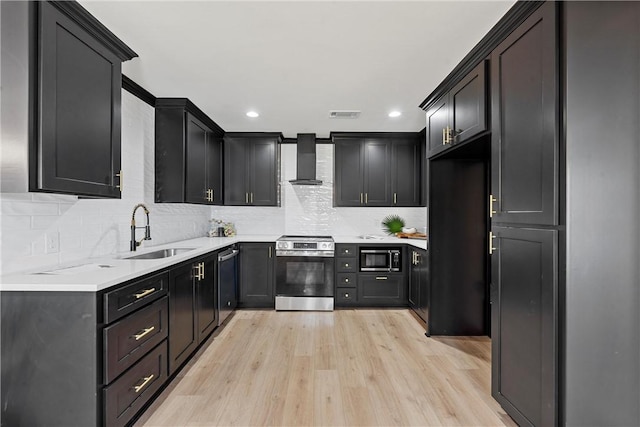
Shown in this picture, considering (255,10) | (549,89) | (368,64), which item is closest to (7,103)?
(255,10)

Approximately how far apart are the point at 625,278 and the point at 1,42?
10.4 feet

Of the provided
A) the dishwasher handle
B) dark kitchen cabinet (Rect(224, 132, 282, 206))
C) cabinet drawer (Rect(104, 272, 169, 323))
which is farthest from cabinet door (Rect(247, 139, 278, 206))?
cabinet drawer (Rect(104, 272, 169, 323))

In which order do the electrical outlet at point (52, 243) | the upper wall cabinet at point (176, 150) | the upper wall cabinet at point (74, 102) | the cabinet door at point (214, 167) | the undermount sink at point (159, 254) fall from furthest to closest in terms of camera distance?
A: 1. the cabinet door at point (214, 167)
2. the upper wall cabinet at point (176, 150)
3. the undermount sink at point (159, 254)
4. the electrical outlet at point (52, 243)
5. the upper wall cabinet at point (74, 102)

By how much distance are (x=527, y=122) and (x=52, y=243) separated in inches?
115

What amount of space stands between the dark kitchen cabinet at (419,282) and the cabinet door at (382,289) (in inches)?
4.7

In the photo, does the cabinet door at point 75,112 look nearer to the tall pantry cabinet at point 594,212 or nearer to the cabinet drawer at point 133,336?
the cabinet drawer at point 133,336

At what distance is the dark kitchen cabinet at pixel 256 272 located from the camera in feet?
13.9

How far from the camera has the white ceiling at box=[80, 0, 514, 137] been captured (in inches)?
71.9

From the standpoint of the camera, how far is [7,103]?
61.7 inches

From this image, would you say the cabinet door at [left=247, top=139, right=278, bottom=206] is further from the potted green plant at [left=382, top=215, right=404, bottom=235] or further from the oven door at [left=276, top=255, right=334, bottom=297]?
the potted green plant at [left=382, top=215, right=404, bottom=235]

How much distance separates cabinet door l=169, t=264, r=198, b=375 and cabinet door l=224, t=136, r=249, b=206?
81.9 inches

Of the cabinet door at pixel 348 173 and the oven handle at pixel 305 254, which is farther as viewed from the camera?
the cabinet door at pixel 348 173

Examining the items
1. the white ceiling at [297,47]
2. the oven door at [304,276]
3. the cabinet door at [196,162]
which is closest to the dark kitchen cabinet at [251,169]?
the cabinet door at [196,162]

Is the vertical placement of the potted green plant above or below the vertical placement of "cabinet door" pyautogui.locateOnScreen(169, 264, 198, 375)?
above
